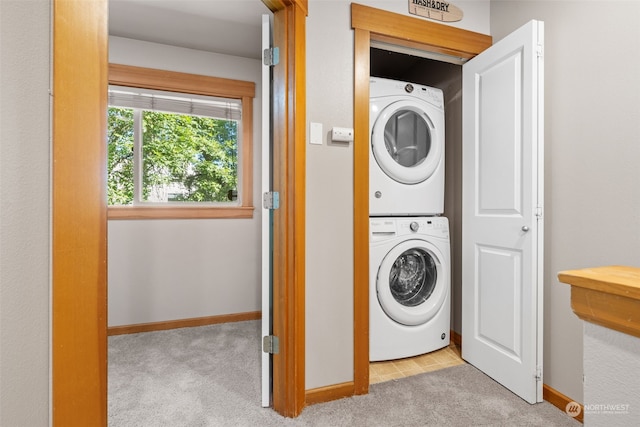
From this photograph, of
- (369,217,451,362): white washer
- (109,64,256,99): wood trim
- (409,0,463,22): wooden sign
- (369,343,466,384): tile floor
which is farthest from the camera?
(109,64,256,99): wood trim

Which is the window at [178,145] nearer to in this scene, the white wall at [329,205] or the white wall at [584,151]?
the white wall at [329,205]

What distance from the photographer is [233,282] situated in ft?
9.50

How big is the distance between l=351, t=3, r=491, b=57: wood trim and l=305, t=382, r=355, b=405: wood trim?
1924 millimetres

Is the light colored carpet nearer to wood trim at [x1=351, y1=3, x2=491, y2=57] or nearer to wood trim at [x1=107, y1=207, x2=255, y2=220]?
wood trim at [x1=107, y1=207, x2=255, y2=220]

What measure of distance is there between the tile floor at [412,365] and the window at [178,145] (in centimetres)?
170

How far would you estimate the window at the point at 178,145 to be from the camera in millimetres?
2627

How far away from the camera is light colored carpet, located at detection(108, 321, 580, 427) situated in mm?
1505

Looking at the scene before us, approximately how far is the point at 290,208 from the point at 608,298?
1.18 m

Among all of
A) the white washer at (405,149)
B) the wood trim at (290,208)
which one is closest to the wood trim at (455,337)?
the white washer at (405,149)

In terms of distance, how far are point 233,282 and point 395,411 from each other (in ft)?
5.92

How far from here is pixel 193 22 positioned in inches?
90.8

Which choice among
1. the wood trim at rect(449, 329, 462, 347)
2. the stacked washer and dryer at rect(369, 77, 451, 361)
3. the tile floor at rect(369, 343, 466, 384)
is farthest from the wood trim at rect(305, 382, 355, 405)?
the wood trim at rect(449, 329, 462, 347)

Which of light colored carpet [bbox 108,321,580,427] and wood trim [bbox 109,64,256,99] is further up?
wood trim [bbox 109,64,256,99]

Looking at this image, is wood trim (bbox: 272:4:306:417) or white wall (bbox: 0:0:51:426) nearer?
white wall (bbox: 0:0:51:426)
